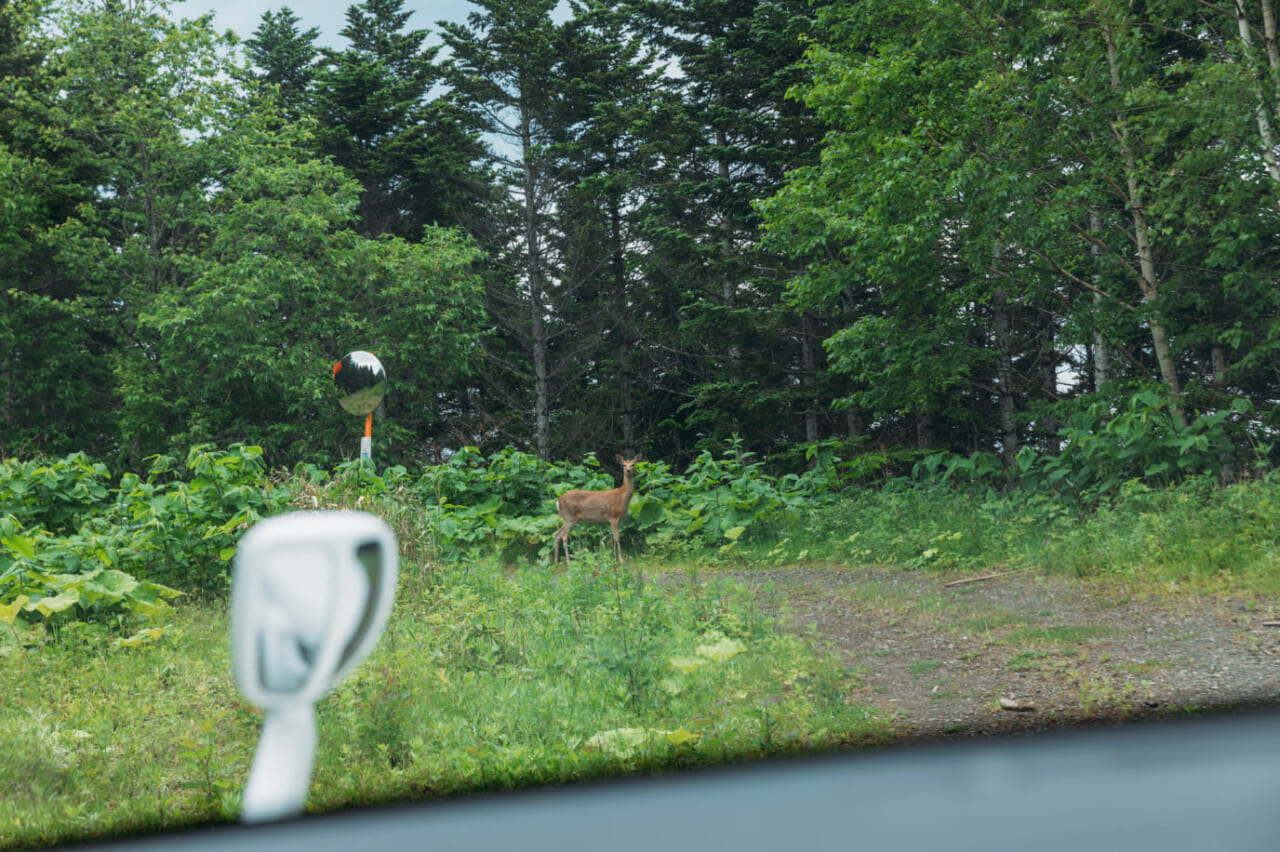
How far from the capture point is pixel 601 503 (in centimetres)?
460

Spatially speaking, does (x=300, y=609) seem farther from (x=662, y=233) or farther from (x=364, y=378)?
(x=662, y=233)

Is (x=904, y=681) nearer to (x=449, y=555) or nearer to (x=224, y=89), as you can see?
(x=449, y=555)

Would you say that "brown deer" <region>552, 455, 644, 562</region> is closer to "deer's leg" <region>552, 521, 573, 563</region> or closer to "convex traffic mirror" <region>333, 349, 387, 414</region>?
"deer's leg" <region>552, 521, 573, 563</region>

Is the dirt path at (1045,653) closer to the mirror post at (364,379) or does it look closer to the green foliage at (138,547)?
the mirror post at (364,379)

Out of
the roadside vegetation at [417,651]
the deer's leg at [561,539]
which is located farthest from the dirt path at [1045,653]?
the deer's leg at [561,539]

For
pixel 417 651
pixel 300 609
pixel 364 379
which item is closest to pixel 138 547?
pixel 417 651

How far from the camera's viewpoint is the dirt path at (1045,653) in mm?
1165

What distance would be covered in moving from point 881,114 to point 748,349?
1.93 metres

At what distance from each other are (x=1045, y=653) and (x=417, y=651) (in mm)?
996

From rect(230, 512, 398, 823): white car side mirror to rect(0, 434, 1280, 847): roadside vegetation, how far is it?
48cm

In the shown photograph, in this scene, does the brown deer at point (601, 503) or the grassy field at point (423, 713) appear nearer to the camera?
the grassy field at point (423, 713)

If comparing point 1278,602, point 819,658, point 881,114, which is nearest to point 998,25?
point 881,114

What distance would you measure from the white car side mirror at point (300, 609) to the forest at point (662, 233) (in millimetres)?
597

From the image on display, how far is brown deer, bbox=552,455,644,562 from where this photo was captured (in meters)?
4.29
